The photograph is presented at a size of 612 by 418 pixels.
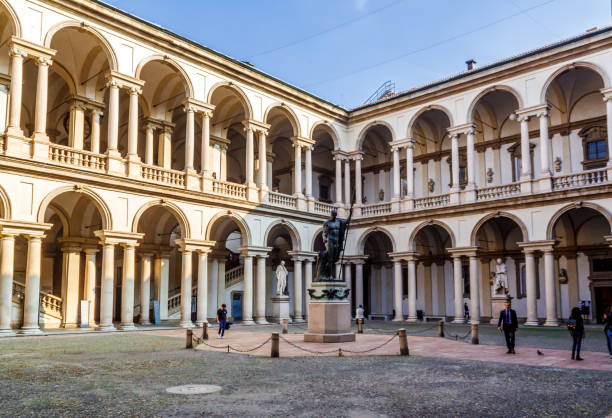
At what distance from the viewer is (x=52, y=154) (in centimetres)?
2042

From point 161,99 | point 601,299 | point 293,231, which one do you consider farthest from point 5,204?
point 601,299

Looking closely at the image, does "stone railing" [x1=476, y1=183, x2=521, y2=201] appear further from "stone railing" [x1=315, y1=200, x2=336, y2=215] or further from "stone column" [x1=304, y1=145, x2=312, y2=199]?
"stone column" [x1=304, y1=145, x2=312, y2=199]

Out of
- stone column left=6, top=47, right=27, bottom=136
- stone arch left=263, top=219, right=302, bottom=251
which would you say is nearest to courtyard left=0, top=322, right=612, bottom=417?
stone column left=6, top=47, right=27, bottom=136

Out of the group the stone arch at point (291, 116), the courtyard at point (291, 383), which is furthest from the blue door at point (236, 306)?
the courtyard at point (291, 383)

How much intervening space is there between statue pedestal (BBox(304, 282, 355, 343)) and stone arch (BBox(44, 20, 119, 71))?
13103 mm

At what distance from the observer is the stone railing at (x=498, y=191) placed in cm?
2693

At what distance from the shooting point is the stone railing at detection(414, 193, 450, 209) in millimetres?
29578

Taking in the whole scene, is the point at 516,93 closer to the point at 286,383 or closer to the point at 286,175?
the point at 286,175

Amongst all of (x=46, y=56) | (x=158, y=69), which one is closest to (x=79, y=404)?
(x=46, y=56)

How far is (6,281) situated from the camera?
1861 cm

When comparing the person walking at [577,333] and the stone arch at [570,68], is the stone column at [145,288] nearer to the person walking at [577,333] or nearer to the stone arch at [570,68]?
the person walking at [577,333]

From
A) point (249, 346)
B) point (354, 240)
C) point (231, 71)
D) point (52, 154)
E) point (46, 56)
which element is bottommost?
point (249, 346)

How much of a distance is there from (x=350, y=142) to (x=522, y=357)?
22.2 metres

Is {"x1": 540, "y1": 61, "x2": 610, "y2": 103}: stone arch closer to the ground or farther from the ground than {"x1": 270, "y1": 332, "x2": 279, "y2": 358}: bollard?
farther from the ground
